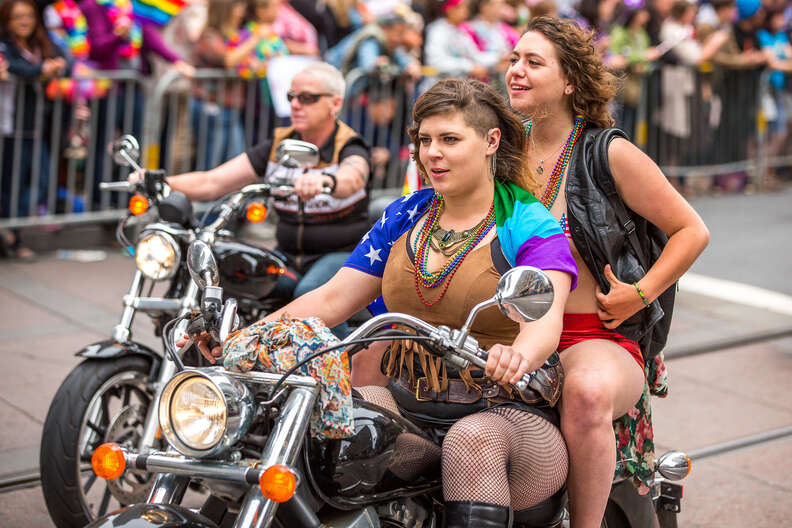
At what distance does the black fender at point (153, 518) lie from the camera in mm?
2281

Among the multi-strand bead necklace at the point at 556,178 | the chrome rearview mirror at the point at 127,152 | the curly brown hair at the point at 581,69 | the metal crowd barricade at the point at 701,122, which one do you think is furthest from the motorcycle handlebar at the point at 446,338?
the metal crowd barricade at the point at 701,122

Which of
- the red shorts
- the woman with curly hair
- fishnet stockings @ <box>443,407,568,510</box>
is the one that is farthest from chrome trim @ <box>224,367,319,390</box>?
the red shorts

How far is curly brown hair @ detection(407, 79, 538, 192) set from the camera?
296cm

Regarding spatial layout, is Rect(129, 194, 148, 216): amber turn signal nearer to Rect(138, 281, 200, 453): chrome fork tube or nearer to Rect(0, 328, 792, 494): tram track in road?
Rect(138, 281, 200, 453): chrome fork tube

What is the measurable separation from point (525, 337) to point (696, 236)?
0.98m

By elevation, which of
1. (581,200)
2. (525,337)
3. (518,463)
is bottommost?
(518,463)

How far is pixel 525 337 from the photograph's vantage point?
2746 mm

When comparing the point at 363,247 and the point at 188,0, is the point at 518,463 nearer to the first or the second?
the point at 363,247

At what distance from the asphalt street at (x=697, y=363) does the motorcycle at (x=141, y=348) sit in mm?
403

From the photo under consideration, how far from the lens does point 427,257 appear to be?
9.91ft

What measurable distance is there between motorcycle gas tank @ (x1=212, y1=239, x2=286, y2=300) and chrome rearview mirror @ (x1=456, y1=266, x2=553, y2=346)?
6.23ft

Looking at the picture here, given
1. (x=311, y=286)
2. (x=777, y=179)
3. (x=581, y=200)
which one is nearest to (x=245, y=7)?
(x=311, y=286)

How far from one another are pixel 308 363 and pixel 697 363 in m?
4.65

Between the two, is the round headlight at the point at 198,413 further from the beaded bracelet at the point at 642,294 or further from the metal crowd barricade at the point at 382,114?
the metal crowd barricade at the point at 382,114
